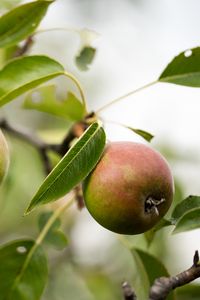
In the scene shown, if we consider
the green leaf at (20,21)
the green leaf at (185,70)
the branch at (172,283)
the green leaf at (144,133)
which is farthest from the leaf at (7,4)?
the branch at (172,283)

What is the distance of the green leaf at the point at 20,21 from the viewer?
1380 millimetres

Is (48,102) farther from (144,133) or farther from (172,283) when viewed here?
(172,283)

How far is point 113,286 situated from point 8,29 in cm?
132

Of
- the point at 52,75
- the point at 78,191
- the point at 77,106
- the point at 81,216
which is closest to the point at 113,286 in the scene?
the point at 81,216

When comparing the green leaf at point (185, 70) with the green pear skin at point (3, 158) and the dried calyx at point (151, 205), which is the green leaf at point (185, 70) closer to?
the dried calyx at point (151, 205)

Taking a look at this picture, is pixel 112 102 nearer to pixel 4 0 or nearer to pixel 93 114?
pixel 93 114

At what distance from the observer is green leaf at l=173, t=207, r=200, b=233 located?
3.84 ft

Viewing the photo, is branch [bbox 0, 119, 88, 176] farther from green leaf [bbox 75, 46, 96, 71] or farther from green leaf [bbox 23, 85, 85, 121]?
green leaf [bbox 75, 46, 96, 71]

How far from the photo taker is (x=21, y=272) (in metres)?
1.44

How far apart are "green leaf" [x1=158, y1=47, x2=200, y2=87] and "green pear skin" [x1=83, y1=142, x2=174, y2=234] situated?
9.7 inches

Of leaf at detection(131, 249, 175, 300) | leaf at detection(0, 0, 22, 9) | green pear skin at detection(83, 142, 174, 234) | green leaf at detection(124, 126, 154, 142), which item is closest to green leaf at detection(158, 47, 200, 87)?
green leaf at detection(124, 126, 154, 142)

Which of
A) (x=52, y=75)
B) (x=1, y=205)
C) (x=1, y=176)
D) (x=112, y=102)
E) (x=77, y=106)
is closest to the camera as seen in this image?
(x=1, y=176)

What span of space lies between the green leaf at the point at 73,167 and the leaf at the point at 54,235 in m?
0.52

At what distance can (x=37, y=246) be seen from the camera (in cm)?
152
